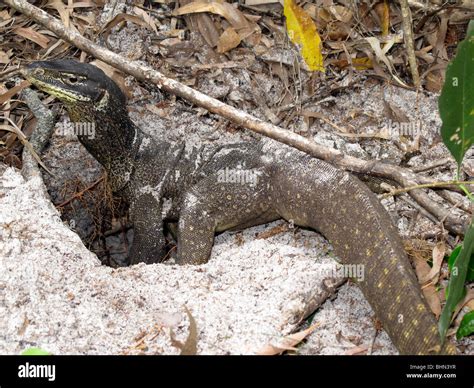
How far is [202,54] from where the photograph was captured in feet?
19.7

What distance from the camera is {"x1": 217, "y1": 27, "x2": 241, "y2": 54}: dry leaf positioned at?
593cm

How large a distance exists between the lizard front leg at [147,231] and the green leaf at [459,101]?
2800mm

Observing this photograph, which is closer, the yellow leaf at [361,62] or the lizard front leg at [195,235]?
the lizard front leg at [195,235]

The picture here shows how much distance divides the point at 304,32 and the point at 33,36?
241 centimetres

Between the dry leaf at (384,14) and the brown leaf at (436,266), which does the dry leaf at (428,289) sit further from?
the dry leaf at (384,14)

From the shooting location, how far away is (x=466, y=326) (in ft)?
11.8

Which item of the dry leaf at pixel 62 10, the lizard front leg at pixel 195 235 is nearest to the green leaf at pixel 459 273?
the lizard front leg at pixel 195 235

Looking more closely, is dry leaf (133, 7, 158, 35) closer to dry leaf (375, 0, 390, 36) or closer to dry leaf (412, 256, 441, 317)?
dry leaf (375, 0, 390, 36)

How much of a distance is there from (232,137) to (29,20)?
84.2 inches

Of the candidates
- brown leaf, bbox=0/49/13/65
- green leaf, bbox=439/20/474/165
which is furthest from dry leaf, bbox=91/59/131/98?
green leaf, bbox=439/20/474/165

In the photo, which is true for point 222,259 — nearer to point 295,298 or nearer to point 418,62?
point 295,298

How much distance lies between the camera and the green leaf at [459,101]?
325 centimetres

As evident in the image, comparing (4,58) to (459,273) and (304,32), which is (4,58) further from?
(459,273)
